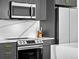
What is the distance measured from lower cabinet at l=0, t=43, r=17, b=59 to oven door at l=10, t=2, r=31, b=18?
2.17 ft

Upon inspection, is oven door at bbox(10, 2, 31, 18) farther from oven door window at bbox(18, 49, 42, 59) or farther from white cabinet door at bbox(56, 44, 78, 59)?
white cabinet door at bbox(56, 44, 78, 59)

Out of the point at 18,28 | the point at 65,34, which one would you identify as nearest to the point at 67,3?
the point at 65,34

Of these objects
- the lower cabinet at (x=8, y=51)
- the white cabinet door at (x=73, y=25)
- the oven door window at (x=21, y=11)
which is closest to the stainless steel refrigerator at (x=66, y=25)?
the white cabinet door at (x=73, y=25)

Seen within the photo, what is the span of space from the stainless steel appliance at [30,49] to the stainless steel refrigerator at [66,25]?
1.99ft

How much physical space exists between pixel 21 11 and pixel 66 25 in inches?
50.6

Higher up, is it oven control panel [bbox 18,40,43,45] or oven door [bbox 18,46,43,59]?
oven control panel [bbox 18,40,43,45]

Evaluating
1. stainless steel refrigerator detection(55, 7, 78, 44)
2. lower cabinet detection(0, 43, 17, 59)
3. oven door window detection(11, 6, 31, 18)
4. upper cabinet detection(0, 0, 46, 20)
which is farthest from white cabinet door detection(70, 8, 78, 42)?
lower cabinet detection(0, 43, 17, 59)

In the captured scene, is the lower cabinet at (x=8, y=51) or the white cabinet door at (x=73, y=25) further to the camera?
the white cabinet door at (x=73, y=25)

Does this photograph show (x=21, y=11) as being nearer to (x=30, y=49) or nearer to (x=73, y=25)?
(x=30, y=49)

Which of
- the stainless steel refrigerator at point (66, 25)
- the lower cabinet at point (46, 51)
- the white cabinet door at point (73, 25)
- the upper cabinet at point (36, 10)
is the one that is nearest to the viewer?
the upper cabinet at point (36, 10)

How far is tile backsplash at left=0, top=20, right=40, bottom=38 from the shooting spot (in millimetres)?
4055

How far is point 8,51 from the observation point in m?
3.56

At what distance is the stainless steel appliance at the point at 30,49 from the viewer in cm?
378

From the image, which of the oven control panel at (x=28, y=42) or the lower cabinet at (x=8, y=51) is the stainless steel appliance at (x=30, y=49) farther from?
the lower cabinet at (x=8, y=51)
